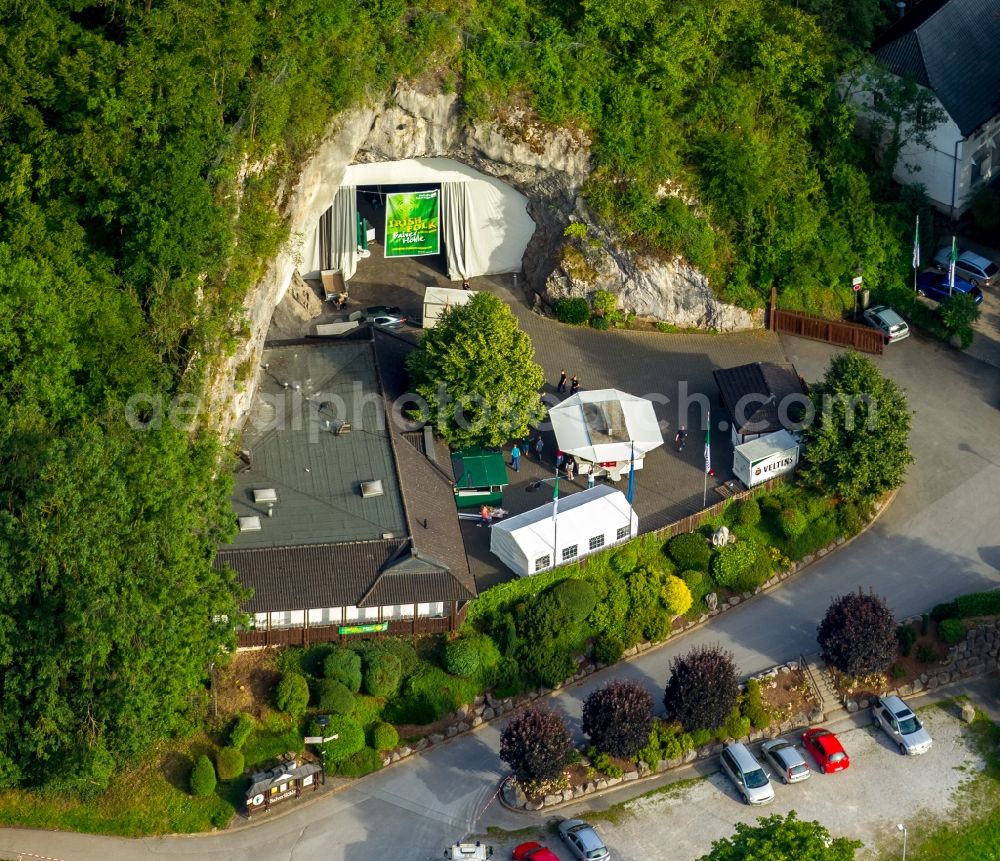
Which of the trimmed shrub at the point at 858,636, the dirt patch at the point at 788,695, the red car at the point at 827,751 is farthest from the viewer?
the dirt patch at the point at 788,695

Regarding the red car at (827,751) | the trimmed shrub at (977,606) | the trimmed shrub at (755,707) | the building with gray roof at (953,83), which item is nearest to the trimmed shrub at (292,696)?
the trimmed shrub at (755,707)

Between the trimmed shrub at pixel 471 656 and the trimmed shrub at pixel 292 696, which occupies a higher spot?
the trimmed shrub at pixel 471 656

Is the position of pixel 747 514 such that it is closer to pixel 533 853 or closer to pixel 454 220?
pixel 533 853

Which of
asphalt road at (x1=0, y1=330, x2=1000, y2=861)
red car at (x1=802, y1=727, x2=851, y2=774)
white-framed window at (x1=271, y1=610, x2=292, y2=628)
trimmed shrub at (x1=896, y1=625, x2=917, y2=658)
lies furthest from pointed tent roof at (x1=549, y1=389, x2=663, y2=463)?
red car at (x1=802, y1=727, x2=851, y2=774)

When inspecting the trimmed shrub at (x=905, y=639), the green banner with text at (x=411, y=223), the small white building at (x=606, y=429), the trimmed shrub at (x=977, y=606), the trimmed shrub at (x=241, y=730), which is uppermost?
the green banner with text at (x=411, y=223)

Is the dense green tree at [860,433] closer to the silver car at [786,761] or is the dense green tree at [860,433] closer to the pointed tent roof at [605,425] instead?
the pointed tent roof at [605,425]

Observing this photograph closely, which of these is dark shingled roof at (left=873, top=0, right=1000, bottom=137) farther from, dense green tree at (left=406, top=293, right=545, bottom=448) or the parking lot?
the parking lot

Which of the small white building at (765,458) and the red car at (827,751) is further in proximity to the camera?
the small white building at (765,458)

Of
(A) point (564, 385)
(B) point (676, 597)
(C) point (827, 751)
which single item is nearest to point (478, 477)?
(A) point (564, 385)
